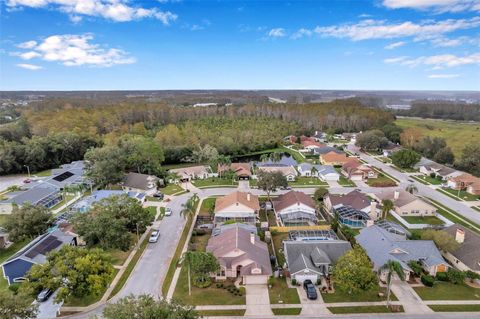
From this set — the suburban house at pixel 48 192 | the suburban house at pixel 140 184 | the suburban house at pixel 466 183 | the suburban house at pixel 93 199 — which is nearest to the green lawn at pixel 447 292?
the suburban house at pixel 466 183

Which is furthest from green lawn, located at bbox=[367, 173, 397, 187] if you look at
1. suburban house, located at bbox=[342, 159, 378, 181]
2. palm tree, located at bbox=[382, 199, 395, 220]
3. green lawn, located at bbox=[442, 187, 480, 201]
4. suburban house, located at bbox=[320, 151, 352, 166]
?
palm tree, located at bbox=[382, 199, 395, 220]

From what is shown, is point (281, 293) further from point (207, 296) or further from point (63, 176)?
point (63, 176)

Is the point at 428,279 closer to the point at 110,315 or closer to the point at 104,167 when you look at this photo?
the point at 110,315

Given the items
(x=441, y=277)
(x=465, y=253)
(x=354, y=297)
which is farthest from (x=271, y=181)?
(x=465, y=253)

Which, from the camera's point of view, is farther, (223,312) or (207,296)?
(207,296)

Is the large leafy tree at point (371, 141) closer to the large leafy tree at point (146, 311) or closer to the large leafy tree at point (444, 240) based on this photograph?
the large leafy tree at point (444, 240)

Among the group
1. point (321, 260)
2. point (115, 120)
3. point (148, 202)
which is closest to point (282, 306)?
point (321, 260)
